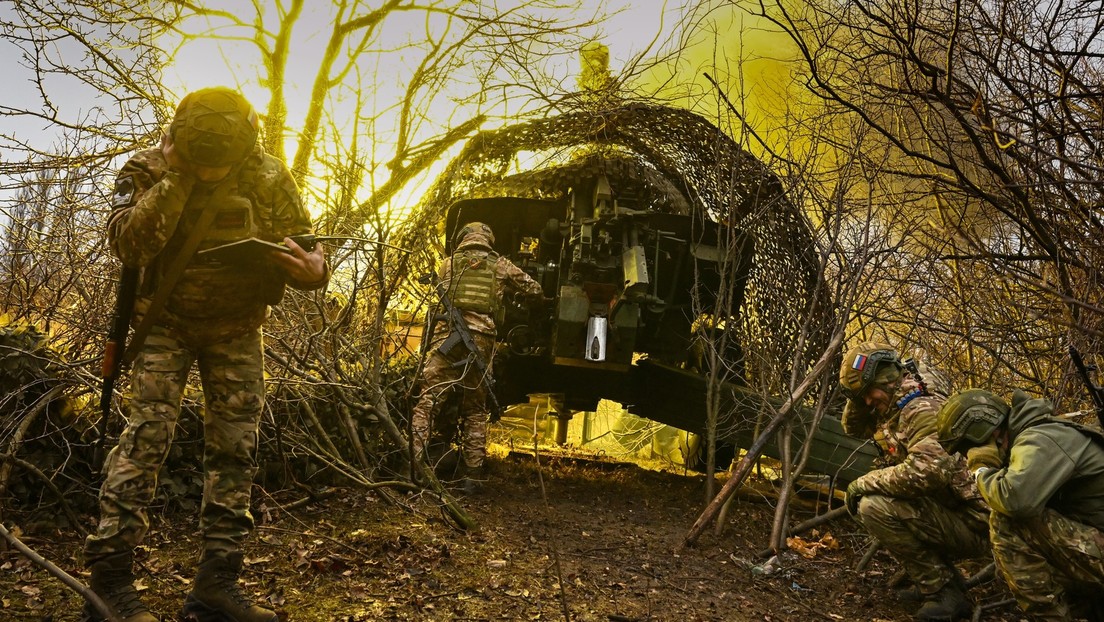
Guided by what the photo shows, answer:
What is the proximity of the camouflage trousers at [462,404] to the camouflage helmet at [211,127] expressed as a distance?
3525 millimetres

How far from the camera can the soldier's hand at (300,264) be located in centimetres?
281

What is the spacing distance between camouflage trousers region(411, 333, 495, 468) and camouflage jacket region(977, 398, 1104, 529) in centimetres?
385

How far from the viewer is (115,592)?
2.62 metres

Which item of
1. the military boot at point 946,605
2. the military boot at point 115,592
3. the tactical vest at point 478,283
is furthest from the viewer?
the tactical vest at point 478,283

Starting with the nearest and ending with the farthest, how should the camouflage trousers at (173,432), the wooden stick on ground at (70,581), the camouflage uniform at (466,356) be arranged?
the wooden stick on ground at (70,581) → the camouflage trousers at (173,432) → the camouflage uniform at (466,356)

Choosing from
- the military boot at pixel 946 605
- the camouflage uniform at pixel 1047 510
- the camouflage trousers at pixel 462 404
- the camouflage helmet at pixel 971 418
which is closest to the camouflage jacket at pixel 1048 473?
the camouflage uniform at pixel 1047 510

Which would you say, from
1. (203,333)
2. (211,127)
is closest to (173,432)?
(203,333)

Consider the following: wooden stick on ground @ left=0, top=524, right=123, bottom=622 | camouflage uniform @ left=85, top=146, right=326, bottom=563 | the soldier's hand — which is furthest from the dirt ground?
the soldier's hand

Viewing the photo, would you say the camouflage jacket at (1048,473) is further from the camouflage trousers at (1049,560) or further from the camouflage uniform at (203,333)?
the camouflage uniform at (203,333)

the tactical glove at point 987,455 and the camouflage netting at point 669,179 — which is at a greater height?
the camouflage netting at point 669,179

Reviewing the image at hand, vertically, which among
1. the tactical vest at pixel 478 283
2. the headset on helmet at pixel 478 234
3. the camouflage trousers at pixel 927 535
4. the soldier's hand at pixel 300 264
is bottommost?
the camouflage trousers at pixel 927 535

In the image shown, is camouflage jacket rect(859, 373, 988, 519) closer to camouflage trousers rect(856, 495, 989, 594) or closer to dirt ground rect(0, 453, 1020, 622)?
camouflage trousers rect(856, 495, 989, 594)

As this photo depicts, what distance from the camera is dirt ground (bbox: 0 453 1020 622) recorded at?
3.25 meters

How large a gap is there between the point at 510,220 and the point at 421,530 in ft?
12.3
